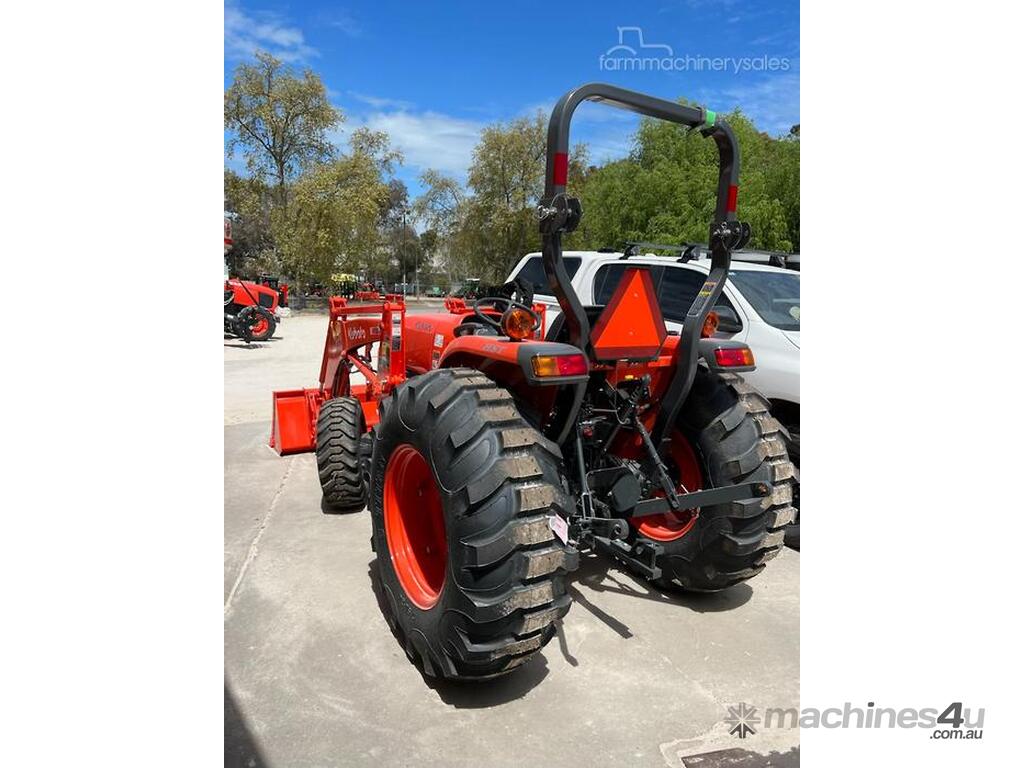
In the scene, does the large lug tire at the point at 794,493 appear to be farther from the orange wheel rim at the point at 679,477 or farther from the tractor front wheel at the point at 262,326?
the tractor front wheel at the point at 262,326

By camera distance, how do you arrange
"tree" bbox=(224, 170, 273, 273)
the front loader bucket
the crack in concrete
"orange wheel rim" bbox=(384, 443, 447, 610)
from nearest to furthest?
"orange wheel rim" bbox=(384, 443, 447, 610) → the crack in concrete → the front loader bucket → "tree" bbox=(224, 170, 273, 273)

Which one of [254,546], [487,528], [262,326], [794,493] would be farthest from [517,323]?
[262,326]

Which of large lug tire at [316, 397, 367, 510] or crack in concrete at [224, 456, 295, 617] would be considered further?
large lug tire at [316, 397, 367, 510]

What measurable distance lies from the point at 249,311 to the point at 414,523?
551 inches

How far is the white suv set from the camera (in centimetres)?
509

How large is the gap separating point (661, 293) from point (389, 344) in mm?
2444

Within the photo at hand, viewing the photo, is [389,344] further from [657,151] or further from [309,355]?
[657,151]

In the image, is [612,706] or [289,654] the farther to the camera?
[289,654]

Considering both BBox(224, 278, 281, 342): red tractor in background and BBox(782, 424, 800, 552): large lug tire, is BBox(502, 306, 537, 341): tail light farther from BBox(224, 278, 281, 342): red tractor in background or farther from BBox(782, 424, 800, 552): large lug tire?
BBox(224, 278, 281, 342): red tractor in background

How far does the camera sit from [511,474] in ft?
8.19

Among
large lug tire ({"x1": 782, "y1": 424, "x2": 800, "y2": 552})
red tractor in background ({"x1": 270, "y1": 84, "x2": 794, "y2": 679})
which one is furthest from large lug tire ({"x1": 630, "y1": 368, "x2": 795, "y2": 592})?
large lug tire ({"x1": 782, "y1": 424, "x2": 800, "y2": 552})

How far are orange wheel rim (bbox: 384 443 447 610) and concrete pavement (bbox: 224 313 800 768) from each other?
35 centimetres

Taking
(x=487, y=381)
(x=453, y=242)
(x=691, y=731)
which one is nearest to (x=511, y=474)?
(x=487, y=381)

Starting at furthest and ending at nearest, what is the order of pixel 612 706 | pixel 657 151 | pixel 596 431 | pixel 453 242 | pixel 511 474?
pixel 453 242, pixel 657 151, pixel 596 431, pixel 612 706, pixel 511 474
